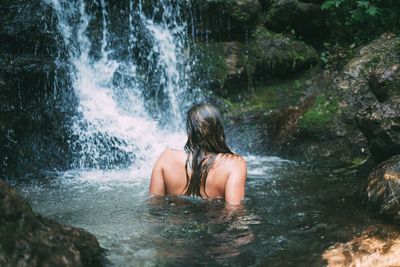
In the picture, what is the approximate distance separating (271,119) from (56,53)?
4166mm

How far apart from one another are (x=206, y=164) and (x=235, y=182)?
1.03 ft

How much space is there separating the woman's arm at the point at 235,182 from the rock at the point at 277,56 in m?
5.86

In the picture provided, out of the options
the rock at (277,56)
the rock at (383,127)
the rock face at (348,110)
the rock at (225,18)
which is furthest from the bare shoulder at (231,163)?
the rock at (225,18)

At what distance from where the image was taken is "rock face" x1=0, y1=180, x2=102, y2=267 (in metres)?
2.65

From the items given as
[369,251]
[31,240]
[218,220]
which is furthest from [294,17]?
[31,240]

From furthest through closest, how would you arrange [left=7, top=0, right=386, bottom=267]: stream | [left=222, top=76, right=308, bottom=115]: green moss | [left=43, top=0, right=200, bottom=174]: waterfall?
[left=222, top=76, right=308, bottom=115]: green moss < [left=43, top=0, right=200, bottom=174]: waterfall < [left=7, top=0, right=386, bottom=267]: stream

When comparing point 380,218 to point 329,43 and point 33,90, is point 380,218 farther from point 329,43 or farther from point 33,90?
Result: point 329,43

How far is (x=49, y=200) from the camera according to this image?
228 inches

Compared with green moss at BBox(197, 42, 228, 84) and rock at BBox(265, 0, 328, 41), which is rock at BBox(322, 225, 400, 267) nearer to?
green moss at BBox(197, 42, 228, 84)

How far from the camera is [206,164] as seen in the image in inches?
173

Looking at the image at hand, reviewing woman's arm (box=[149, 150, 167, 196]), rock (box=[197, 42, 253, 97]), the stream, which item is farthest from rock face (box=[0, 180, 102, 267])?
rock (box=[197, 42, 253, 97])

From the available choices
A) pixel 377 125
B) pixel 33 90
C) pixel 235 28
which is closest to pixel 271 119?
pixel 235 28

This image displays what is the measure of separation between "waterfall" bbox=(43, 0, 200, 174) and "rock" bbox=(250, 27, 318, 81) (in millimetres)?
1514

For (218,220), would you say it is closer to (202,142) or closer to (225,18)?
(202,142)
